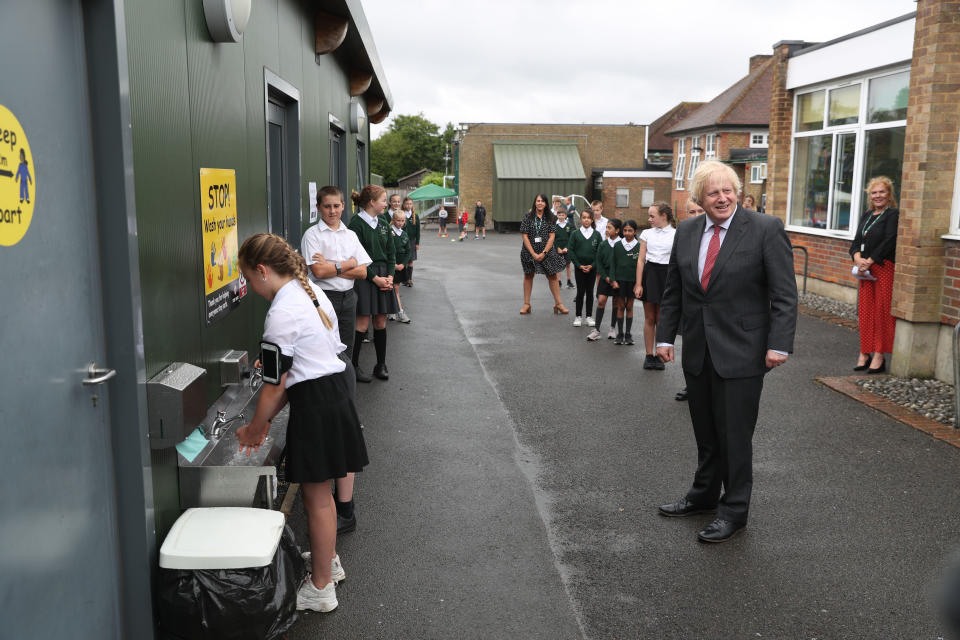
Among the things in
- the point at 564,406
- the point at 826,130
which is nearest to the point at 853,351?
the point at 564,406

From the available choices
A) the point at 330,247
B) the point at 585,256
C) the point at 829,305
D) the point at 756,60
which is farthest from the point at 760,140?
the point at 330,247

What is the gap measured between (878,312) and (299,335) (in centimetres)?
698

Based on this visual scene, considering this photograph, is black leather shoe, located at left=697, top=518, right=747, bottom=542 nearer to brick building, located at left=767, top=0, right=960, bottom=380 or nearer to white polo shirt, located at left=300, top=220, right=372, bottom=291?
white polo shirt, located at left=300, top=220, right=372, bottom=291

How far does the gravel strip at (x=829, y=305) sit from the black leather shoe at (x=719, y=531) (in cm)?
823

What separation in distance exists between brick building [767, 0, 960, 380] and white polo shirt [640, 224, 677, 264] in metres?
2.26

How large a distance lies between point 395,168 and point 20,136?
112 metres

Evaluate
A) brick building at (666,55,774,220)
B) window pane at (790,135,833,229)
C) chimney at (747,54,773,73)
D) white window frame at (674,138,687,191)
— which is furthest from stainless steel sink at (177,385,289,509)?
chimney at (747,54,773,73)

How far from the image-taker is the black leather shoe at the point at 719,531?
177 inches

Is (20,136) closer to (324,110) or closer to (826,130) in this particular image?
(324,110)

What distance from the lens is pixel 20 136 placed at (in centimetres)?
240

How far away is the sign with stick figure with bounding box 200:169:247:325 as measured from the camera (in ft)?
13.9

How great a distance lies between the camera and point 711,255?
451 cm

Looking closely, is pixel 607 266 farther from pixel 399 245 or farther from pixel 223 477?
pixel 223 477

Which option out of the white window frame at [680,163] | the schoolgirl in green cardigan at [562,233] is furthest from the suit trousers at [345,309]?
the white window frame at [680,163]
